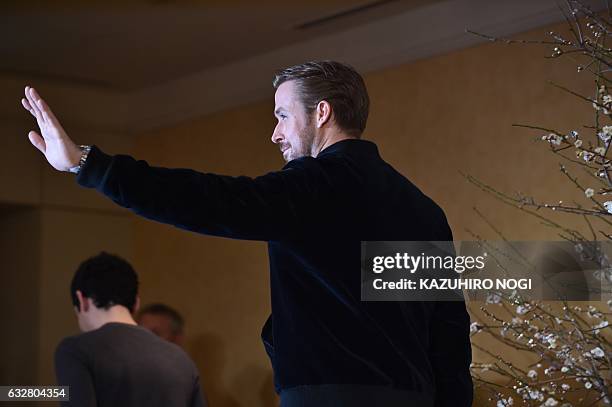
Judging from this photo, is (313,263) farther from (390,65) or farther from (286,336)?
(390,65)

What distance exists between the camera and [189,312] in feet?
19.8

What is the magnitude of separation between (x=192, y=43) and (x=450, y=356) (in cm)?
381

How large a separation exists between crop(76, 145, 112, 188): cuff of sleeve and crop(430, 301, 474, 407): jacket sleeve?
27.1 inches

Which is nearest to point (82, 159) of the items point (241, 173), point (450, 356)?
point (450, 356)

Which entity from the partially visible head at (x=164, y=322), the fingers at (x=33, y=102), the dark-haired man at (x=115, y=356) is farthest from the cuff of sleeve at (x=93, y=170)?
the partially visible head at (x=164, y=322)

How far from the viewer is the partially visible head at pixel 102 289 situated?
3104 mm

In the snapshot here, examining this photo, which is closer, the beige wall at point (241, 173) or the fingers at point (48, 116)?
the fingers at point (48, 116)

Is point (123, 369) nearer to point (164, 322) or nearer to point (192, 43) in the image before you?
point (164, 322)

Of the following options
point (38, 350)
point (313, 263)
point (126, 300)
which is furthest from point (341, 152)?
point (38, 350)

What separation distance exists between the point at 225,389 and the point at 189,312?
20.5 inches

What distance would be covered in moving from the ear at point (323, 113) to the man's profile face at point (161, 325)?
375 cm

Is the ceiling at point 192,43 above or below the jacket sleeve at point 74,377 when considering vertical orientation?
above

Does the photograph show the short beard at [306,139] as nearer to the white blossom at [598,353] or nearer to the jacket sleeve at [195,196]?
the jacket sleeve at [195,196]

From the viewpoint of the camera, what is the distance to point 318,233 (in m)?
1.75
